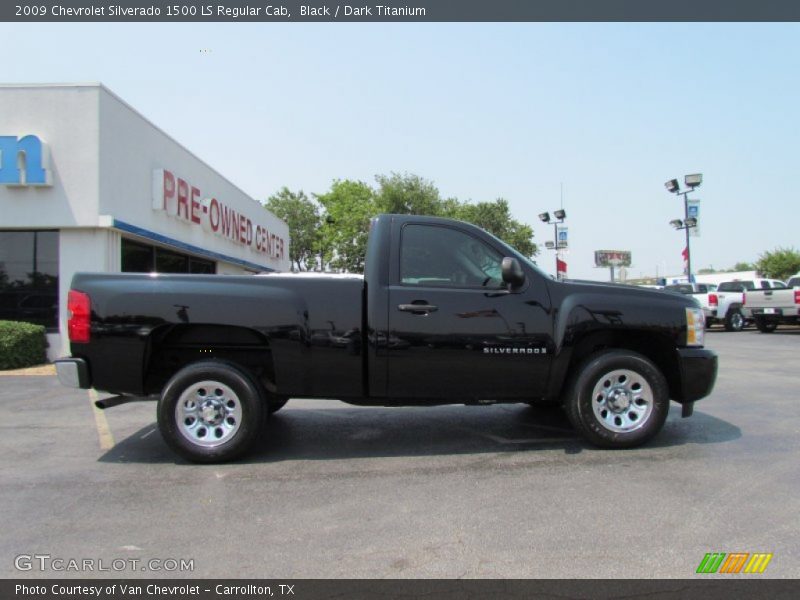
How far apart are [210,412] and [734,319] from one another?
→ 21.8 m

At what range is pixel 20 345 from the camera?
36.8 feet

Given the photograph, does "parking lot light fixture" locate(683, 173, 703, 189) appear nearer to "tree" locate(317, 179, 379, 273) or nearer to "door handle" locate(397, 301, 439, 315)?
"tree" locate(317, 179, 379, 273)

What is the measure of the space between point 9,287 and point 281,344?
10493 millimetres

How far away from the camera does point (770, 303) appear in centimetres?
1852

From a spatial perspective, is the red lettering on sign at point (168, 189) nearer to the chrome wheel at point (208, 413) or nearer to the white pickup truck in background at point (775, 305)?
the chrome wheel at point (208, 413)

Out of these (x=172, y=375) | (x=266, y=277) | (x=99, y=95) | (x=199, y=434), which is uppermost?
(x=99, y=95)

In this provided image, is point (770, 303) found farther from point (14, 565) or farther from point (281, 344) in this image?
point (14, 565)

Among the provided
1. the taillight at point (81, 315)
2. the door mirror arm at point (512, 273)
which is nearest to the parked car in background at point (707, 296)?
the door mirror arm at point (512, 273)

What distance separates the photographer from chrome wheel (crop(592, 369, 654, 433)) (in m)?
5.00

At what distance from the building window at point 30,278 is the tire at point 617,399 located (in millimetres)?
11423

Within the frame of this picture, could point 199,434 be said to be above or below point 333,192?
below

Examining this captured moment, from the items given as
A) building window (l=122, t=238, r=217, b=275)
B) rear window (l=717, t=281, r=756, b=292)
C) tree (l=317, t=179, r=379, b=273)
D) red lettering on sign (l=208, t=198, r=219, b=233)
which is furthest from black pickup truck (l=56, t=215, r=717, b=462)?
tree (l=317, t=179, r=379, b=273)

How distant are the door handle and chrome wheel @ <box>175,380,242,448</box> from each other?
1.53 m
